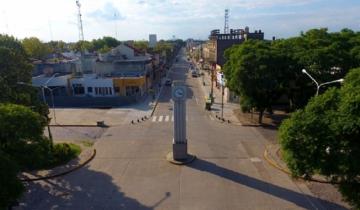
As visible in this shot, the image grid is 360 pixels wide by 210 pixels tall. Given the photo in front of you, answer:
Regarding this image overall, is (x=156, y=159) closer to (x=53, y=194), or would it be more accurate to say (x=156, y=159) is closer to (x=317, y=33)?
(x=53, y=194)

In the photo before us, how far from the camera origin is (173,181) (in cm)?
2784

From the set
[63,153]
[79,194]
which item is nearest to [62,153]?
[63,153]

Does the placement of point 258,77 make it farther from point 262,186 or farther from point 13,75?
point 13,75

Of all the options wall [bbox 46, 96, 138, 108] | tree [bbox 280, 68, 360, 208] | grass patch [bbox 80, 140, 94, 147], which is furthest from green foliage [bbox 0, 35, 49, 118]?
wall [bbox 46, 96, 138, 108]

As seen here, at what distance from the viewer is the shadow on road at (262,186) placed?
2417cm

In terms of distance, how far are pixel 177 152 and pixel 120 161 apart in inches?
222

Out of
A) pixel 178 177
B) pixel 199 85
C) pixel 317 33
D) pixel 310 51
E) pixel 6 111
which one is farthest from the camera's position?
pixel 199 85

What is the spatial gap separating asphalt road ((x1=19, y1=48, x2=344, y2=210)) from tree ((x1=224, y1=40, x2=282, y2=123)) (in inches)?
207

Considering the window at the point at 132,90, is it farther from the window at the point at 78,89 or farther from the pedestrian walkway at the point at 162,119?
the pedestrian walkway at the point at 162,119

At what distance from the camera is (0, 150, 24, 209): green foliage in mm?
18109

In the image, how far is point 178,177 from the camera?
2862cm

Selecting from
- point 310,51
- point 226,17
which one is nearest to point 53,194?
point 310,51

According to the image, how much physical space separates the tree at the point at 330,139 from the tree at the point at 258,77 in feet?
62.0

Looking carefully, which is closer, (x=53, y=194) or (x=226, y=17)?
(x=53, y=194)
